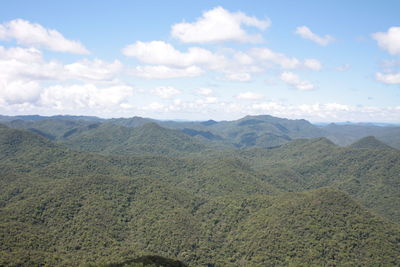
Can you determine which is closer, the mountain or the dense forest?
the dense forest

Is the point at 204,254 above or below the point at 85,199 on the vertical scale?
below

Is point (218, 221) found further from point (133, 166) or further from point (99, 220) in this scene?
point (133, 166)

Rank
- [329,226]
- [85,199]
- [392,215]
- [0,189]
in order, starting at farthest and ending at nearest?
[392,215] < [0,189] < [85,199] < [329,226]

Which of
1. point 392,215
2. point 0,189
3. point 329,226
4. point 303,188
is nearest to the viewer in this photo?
point 329,226

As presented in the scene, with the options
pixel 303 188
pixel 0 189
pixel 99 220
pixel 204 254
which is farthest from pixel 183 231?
pixel 303 188

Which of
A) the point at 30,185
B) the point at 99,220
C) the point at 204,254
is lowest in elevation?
the point at 204,254

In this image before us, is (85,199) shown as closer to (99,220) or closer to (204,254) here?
(99,220)

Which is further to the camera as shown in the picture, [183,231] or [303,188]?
[303,188]

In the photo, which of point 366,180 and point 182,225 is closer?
point 182,225

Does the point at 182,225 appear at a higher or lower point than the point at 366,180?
lower

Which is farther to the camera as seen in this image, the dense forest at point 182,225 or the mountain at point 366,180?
the mountain at point 366,180
